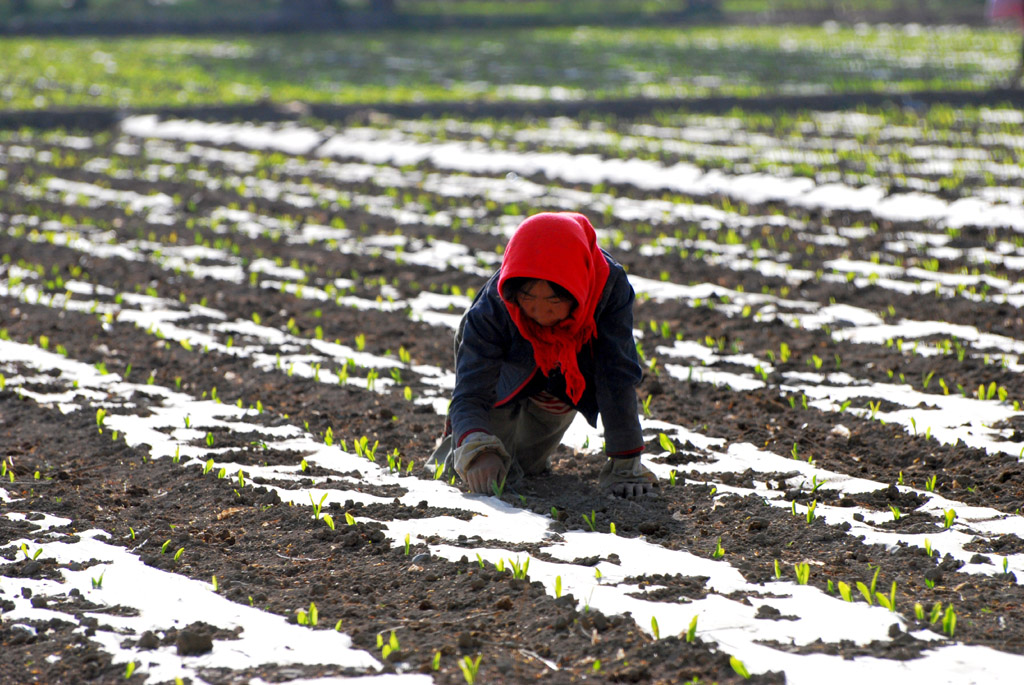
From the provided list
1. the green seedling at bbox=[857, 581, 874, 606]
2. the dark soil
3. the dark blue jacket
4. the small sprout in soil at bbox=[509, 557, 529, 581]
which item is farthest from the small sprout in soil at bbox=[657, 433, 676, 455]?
A: the green seedling at bbox=[857, 581, 874, 606]

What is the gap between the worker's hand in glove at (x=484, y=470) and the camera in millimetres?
4012

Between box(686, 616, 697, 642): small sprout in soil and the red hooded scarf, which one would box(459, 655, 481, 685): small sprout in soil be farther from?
the red hooded scarf

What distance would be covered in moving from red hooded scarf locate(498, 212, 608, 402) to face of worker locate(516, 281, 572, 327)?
1.9 inches

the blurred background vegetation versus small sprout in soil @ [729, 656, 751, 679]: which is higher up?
the blurred background vegetation

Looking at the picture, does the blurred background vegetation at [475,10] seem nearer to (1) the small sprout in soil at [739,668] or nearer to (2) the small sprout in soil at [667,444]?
A: (2) the small sprout in soil at [667,444]

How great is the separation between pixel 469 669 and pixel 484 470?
1.34 meters

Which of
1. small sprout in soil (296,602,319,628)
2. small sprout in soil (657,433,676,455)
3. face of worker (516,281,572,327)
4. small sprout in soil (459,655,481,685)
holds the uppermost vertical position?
face of worker (516,281,572,327)

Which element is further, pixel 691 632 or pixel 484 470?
pixel 484 470

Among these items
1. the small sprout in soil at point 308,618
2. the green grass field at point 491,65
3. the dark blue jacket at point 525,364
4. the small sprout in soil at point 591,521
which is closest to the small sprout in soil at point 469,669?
the small sprout in soil at point 308,618

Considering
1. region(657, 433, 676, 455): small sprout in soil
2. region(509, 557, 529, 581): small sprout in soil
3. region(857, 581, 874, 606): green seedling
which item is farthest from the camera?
region(657, 433, 676, 455): small sprout in soil

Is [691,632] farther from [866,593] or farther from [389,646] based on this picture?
[389,646]

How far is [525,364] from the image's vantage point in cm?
397

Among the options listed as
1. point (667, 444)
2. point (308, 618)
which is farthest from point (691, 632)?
point (667, 444)

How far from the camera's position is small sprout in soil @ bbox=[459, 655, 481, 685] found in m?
2.69
